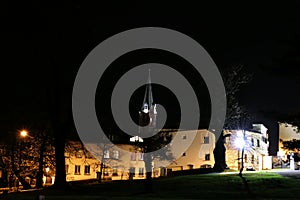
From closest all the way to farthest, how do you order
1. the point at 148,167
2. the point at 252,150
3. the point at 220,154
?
the point at 148,167 < the point at 220,154 < the point at 252,150

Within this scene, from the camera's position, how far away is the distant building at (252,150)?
192 ft

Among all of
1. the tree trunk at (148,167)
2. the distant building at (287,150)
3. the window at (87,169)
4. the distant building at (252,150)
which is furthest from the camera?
the window at (87,169)

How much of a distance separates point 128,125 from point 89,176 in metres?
15.2

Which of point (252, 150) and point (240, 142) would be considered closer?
point (240, 142)

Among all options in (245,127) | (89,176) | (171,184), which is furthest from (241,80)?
(89,176)

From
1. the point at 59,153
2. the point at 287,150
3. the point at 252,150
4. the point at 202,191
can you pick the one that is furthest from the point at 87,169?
the point at 287,150

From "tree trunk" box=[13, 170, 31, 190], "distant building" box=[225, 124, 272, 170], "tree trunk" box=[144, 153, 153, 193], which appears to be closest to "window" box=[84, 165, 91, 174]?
"distant building" box=[225, 124, 272, 170]

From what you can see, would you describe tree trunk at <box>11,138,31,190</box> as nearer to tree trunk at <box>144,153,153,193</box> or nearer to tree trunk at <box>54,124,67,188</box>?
tree trunk at <box>54,124,67,188</box>

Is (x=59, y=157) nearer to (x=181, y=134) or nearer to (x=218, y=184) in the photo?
(x=218, y=184)

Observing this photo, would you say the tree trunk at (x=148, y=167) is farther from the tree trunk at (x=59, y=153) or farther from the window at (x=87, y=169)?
the window at (x=87, y=169)

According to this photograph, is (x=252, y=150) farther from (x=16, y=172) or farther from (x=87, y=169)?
(x=16, y=172)

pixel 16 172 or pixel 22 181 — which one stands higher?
pixel 16 172

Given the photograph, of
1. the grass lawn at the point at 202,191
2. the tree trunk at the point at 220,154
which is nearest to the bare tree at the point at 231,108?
the tree trunk at the point at 220,154

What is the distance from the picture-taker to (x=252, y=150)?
63.2m
